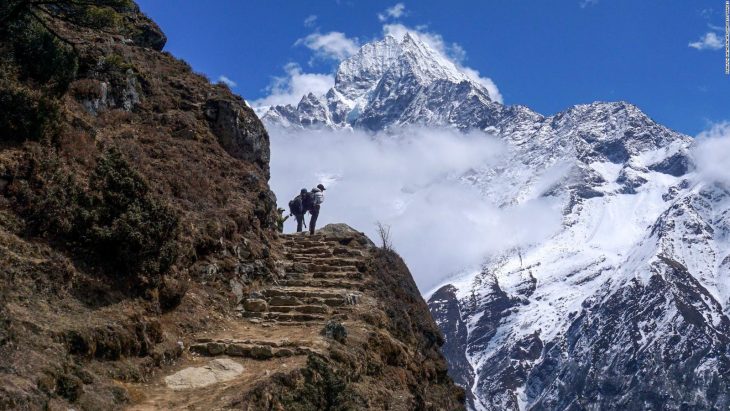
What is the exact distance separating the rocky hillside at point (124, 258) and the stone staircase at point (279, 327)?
13cm

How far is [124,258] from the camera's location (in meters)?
14.5

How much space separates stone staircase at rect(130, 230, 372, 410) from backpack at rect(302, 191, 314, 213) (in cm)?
338

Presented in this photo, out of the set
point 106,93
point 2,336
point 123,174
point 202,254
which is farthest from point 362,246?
point 2,336

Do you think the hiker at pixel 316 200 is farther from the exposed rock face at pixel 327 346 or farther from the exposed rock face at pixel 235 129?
the exposed rock face at pixel 235 129

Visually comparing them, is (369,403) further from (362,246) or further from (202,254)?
(362,246)

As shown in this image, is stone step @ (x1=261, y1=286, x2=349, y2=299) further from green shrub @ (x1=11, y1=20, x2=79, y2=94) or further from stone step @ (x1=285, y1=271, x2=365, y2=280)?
green shrub @ (x1=11, y1=20, x2=79, y2=94)

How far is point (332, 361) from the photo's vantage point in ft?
50.1

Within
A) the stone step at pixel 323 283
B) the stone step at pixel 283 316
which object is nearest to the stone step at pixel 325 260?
the stone step at pixel 323 283

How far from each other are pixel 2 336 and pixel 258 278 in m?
11.0

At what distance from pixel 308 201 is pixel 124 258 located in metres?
16.0

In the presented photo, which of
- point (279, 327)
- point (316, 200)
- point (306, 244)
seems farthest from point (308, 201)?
point (279, 327)

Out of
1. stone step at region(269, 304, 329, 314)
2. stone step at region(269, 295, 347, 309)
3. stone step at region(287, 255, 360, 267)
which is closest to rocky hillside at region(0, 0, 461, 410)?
stone step at region(269, 304, 329, 314)

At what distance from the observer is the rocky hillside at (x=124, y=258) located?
12.0 meters

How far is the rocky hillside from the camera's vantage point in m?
12.0
